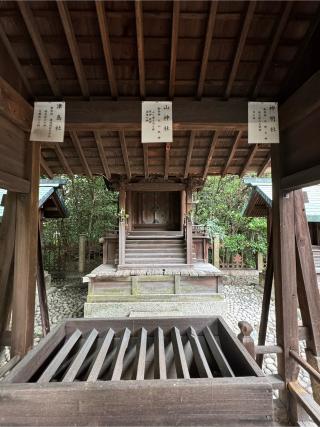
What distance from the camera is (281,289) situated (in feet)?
8.51

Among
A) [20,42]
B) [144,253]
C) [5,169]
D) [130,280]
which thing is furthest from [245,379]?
[144,253]

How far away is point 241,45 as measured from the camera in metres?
2.12

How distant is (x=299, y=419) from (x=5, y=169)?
12.0 feet

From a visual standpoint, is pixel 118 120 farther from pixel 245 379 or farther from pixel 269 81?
pixel 245 379

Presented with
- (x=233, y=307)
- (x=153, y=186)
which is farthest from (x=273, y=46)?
(x=233, y=307)

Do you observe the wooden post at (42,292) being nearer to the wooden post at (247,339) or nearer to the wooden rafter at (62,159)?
the wooden rafter at (62,159)

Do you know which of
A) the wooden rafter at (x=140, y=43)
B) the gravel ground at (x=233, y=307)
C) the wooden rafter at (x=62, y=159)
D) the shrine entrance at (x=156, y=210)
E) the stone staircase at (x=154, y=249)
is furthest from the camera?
the shrine entrance at (x=156, y=210)

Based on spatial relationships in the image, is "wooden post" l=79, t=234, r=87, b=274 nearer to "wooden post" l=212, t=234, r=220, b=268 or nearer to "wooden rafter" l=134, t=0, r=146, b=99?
"wooden post" l=212, t=234, r=220, b=268

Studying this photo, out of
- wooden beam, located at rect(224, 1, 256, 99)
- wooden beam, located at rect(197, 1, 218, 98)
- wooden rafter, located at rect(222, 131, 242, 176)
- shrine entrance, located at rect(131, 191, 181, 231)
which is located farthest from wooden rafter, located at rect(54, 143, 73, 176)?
shrine entrance, located at rect(131, 191, 181, 231)

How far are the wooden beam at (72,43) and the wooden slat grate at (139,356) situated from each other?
8.01 ft

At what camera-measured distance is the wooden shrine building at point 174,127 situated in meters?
1.49

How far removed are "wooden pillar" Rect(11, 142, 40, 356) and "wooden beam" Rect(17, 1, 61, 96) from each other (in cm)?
65

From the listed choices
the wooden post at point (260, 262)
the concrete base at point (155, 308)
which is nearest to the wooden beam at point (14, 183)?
the concrete base at point (155, 308)

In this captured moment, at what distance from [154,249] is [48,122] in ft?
23.8
